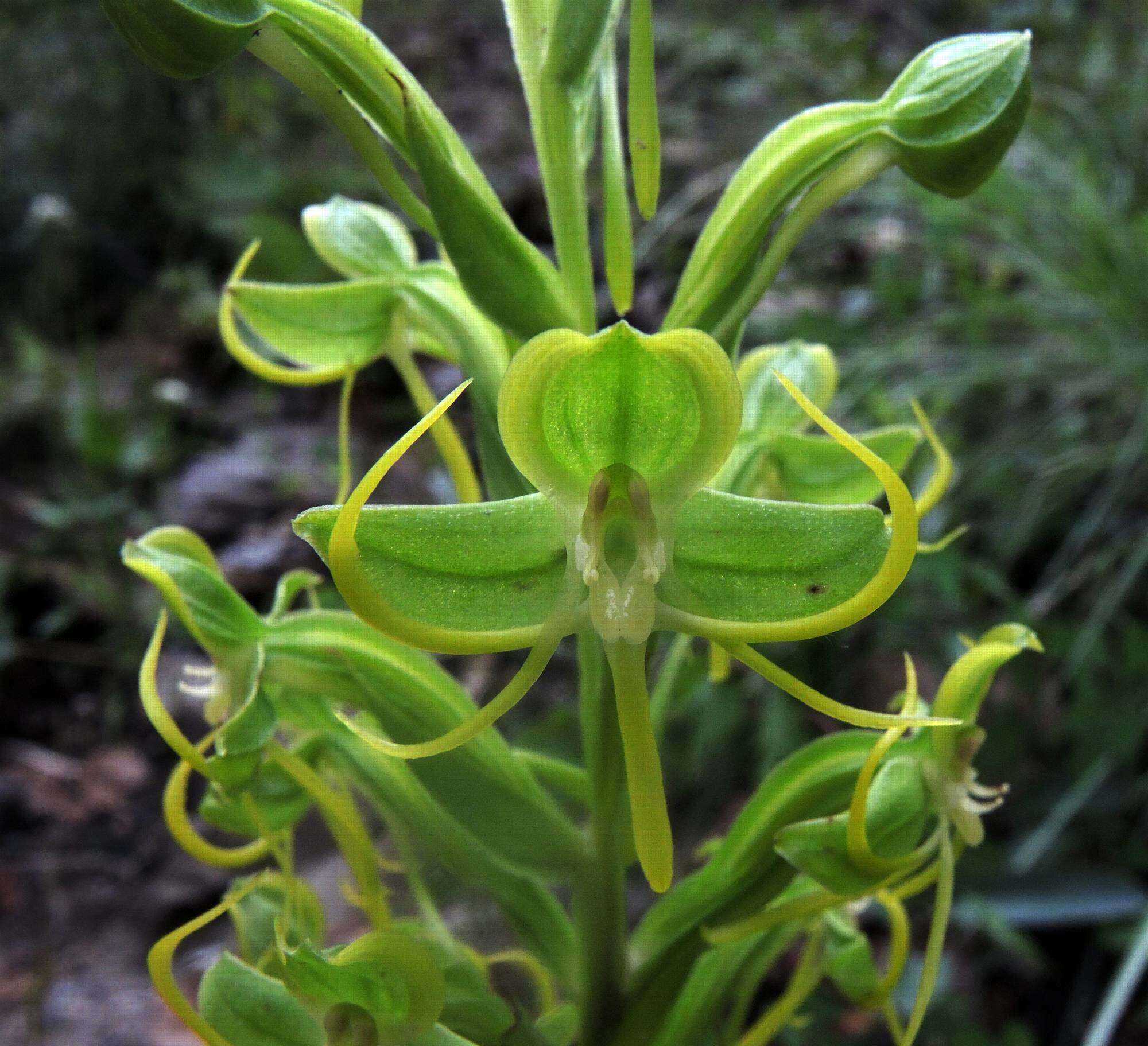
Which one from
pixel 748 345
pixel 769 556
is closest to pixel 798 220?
pixel 769 556

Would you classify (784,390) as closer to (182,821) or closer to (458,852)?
(458,852)

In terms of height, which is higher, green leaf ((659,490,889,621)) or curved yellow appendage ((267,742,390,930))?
green leaf ((659,490,889,621))

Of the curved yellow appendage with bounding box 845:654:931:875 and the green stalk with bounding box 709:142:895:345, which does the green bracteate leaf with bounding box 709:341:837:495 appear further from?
the curved yellow appendage with bounding box 845:654:931:875

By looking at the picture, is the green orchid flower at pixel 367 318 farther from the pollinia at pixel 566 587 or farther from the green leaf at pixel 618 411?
the green leaf at pixel 618 411

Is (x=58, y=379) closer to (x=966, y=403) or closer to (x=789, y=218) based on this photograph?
(x=966, y=403)

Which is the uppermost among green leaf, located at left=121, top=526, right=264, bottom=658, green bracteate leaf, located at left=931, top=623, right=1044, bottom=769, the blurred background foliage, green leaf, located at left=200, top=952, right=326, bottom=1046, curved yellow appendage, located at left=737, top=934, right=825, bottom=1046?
green leaf, located at left=121, top=526, right=264, bottom=658

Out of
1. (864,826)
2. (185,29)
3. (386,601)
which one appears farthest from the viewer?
(864,826)

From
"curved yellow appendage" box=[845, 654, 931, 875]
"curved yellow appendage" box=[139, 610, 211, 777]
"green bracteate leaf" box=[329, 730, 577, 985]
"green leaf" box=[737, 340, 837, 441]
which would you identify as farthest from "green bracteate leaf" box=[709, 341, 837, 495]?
"curved yellow appendage" box=[139, 610, 211, 777]

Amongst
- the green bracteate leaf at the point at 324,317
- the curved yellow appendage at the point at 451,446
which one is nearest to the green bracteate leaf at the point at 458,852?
the curved yellow appendage at the point at 451,446

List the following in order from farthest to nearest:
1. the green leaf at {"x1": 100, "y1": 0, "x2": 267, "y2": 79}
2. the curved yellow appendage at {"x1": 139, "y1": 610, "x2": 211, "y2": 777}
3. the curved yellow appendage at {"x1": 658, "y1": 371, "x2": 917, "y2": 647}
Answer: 1. the curved yellow appendage at {"x1": 139, "y1": 610, "x2": 211, "y2": 777}
2. the green leaf at {"x1": 100, "y1": 0, "x2": 267, "y2": 79}
3. the curved yellow appendage at {"x1": 658, "y1": 371, "x2": 917, "y2": 647}
